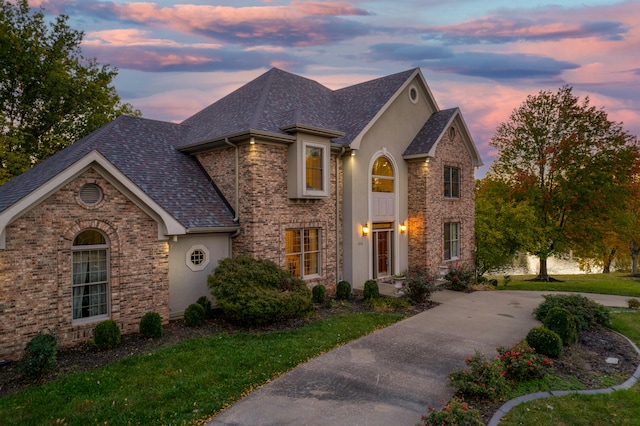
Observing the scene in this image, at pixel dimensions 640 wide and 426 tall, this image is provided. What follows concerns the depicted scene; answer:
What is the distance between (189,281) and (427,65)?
15.3 m

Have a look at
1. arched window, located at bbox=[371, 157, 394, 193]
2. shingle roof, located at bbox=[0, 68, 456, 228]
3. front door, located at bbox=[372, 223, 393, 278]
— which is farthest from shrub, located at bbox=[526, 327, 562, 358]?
shingle roof, located at bbox=[0, 68, 456, 228]

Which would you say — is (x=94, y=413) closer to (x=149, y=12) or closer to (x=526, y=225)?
(x=149, y=12)

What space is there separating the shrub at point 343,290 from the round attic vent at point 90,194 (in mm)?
8780

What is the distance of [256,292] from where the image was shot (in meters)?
Answer: 10.8

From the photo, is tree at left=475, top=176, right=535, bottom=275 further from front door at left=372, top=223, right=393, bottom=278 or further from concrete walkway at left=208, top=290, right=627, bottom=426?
concrete walkway at left=208, top=290, right=627, bottom=426

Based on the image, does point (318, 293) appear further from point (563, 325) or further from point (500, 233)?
point (500, 233)

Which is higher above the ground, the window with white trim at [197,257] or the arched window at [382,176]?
the arched window at [382,176]

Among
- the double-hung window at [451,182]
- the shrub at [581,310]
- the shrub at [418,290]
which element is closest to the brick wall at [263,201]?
the shrub at [418,290]

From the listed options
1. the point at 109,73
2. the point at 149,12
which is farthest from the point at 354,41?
the point at 109,73

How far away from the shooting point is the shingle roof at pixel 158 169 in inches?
489

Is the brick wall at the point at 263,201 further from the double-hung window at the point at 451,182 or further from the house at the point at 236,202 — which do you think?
the double-hung window at the point at 451,182

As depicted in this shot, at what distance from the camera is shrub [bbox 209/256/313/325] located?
10537 mm

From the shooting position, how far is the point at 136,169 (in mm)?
13031

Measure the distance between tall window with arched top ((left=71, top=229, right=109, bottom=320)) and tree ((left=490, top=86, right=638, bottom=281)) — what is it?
20835mm
